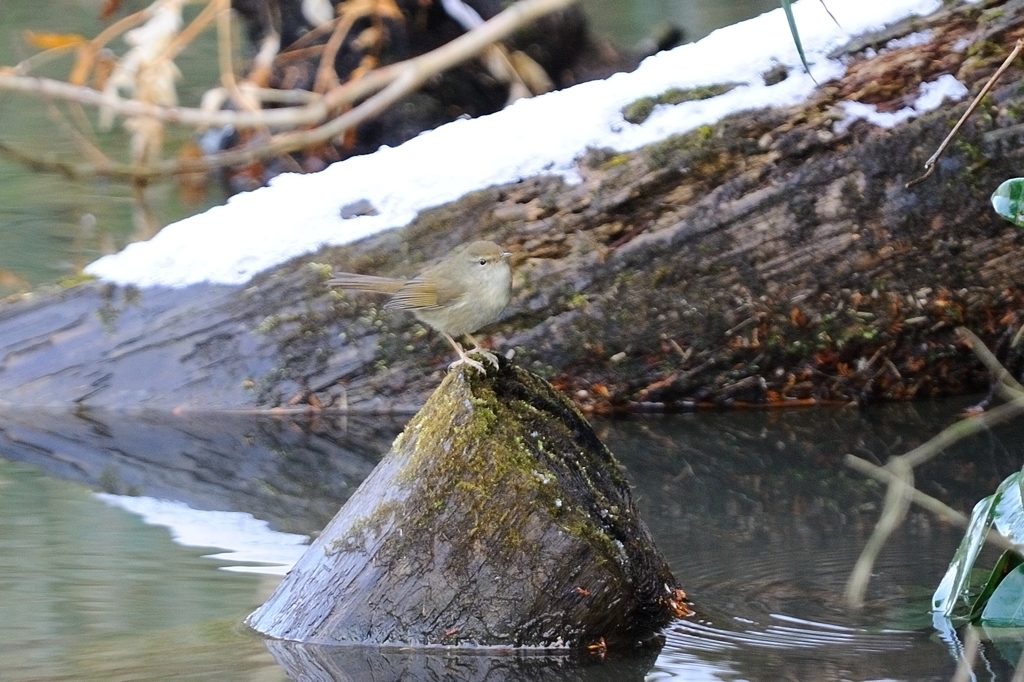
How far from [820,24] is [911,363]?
63.9 inches

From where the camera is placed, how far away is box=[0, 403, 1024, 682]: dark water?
3.42m

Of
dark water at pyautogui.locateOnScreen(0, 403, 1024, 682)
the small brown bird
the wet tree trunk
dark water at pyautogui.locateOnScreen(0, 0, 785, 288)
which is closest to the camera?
dark water at pyautogui.locateOnScreen(0, 403, 1024, 682)

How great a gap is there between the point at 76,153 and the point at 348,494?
701 cm

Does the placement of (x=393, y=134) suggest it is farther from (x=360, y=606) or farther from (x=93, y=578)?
(x=360, y=606)

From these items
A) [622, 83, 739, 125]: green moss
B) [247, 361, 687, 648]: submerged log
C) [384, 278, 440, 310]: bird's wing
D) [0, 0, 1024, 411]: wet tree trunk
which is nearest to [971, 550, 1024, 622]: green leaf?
[247, 361, 687, 648]: submerged log

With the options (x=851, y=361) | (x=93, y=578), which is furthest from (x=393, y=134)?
(x=93, y=578)

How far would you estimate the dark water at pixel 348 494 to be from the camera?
3416 millimetres

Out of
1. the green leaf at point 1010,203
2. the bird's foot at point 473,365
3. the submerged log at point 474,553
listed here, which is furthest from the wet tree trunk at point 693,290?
the green leaf at point 1010,203

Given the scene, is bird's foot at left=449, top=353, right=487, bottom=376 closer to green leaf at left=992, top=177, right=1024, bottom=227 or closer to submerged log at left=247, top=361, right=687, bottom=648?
submerged log at left=247, top=361, right=687, bottom=648

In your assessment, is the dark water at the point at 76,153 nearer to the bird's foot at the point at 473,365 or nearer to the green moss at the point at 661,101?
the bird's foot at the point at 473,365

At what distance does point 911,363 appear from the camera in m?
5.98

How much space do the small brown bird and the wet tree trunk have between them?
1.33 m

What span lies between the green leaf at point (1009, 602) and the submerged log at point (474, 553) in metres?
1.01

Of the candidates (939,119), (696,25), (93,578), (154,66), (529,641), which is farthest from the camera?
(696,25)
